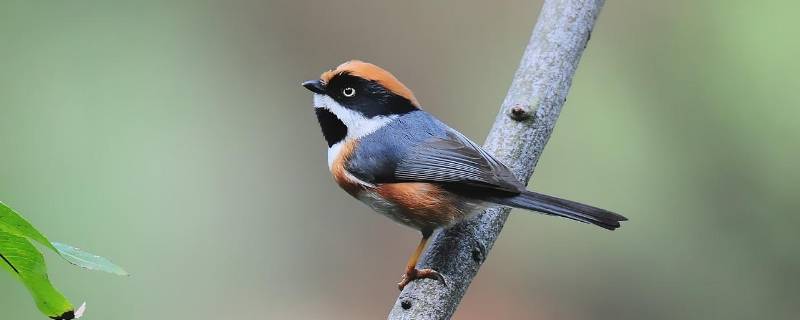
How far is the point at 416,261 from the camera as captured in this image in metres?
2.88

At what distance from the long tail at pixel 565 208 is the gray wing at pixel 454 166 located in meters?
0.04

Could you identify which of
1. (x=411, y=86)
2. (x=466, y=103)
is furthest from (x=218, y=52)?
(x=466, y=103)

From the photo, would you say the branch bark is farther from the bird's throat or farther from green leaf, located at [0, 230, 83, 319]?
green leaf, located at [0, 230, 83, 319]

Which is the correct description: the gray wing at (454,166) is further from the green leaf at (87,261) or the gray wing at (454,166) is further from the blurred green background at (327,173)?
the blurred green background at (327,173)

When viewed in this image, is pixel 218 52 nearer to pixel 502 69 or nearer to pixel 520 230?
pixel 502 69

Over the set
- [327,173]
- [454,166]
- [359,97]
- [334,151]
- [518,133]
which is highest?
[518,133]

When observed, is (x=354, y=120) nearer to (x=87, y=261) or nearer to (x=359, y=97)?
(x=359, y=97)

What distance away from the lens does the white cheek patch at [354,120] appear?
326 cm

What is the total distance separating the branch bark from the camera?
2.53 m

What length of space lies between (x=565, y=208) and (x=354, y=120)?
0.96 meters

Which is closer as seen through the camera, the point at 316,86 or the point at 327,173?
the point at 316,86

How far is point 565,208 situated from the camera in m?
2.77

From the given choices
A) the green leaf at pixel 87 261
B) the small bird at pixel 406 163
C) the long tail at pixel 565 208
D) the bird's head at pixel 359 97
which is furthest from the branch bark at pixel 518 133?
the green leaf at pixel 87 261

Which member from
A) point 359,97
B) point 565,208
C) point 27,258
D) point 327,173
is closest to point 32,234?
point 27,258
